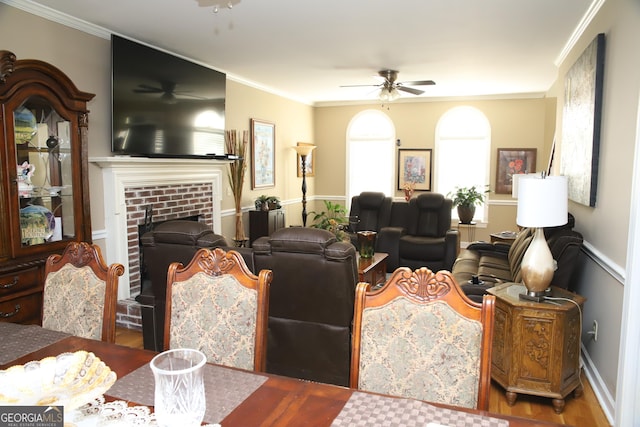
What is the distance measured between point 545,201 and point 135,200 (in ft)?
11.2

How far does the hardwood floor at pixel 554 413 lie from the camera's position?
8.21 ft

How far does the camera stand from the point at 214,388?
53.0 inches

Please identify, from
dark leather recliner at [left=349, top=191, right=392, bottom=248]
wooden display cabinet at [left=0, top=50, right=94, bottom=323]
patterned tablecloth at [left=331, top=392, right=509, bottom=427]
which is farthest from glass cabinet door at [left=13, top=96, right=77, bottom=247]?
dark leather recliner at [left=349, top=191, right=392, bottom=248]

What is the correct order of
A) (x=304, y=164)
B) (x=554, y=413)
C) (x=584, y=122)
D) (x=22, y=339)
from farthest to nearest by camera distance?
(x=304, y=164) → (x=584, y=122) → (x=554, y=413) → (x=22, y=339)

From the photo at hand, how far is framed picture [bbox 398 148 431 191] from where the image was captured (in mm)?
7914

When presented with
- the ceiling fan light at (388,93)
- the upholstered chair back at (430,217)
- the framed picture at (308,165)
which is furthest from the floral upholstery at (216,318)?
the framed picture at (308,165)

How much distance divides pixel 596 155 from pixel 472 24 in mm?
1498

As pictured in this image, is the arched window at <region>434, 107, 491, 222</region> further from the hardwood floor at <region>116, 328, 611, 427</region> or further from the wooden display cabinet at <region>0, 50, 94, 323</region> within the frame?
the wooden display cabinet at <region>0, 50, 94, 323</region>

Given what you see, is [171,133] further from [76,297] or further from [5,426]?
[5,426]

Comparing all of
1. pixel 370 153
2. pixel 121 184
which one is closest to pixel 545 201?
pixel 121 184

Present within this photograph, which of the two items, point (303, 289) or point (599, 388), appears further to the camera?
point (599, 388)

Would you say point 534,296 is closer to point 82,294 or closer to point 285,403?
point 285,403

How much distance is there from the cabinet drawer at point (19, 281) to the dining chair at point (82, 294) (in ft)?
3.54

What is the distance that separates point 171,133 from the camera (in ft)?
14.9
